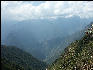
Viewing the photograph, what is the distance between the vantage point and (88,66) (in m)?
199
